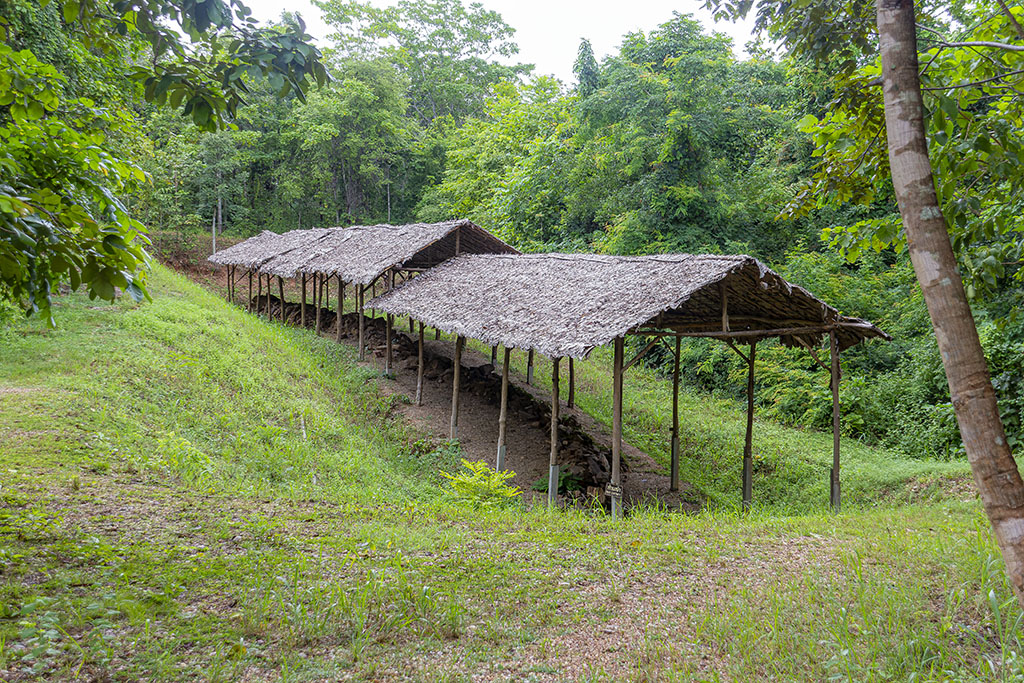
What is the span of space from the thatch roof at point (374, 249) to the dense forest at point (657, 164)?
15.2 ft

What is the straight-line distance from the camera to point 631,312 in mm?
8820

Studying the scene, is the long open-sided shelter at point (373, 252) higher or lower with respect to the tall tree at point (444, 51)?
lower

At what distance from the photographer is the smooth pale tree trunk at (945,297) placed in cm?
246

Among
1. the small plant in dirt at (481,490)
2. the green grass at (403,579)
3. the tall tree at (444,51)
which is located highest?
the tall tree at (444,51)

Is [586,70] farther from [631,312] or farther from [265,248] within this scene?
[631,312]

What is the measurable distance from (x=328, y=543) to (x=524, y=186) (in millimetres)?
22062

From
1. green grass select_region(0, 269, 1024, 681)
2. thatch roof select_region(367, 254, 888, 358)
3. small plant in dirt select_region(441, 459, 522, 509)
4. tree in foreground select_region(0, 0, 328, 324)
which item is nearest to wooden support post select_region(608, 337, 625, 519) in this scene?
green grass select_region(0, 269, 1024, 681)

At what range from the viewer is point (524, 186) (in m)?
26.1

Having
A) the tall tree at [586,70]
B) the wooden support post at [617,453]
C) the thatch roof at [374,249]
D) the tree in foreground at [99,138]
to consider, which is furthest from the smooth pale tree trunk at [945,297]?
the tall tree at [586,70]

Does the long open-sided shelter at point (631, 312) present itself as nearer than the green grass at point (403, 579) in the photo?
No

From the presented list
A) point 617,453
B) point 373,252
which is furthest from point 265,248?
point 617,453

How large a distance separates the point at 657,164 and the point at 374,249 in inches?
352

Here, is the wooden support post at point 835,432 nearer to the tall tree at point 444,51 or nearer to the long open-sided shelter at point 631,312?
the long open-sided shelter at point 631,312

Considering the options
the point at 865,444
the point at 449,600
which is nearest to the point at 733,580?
the point at 449,600
